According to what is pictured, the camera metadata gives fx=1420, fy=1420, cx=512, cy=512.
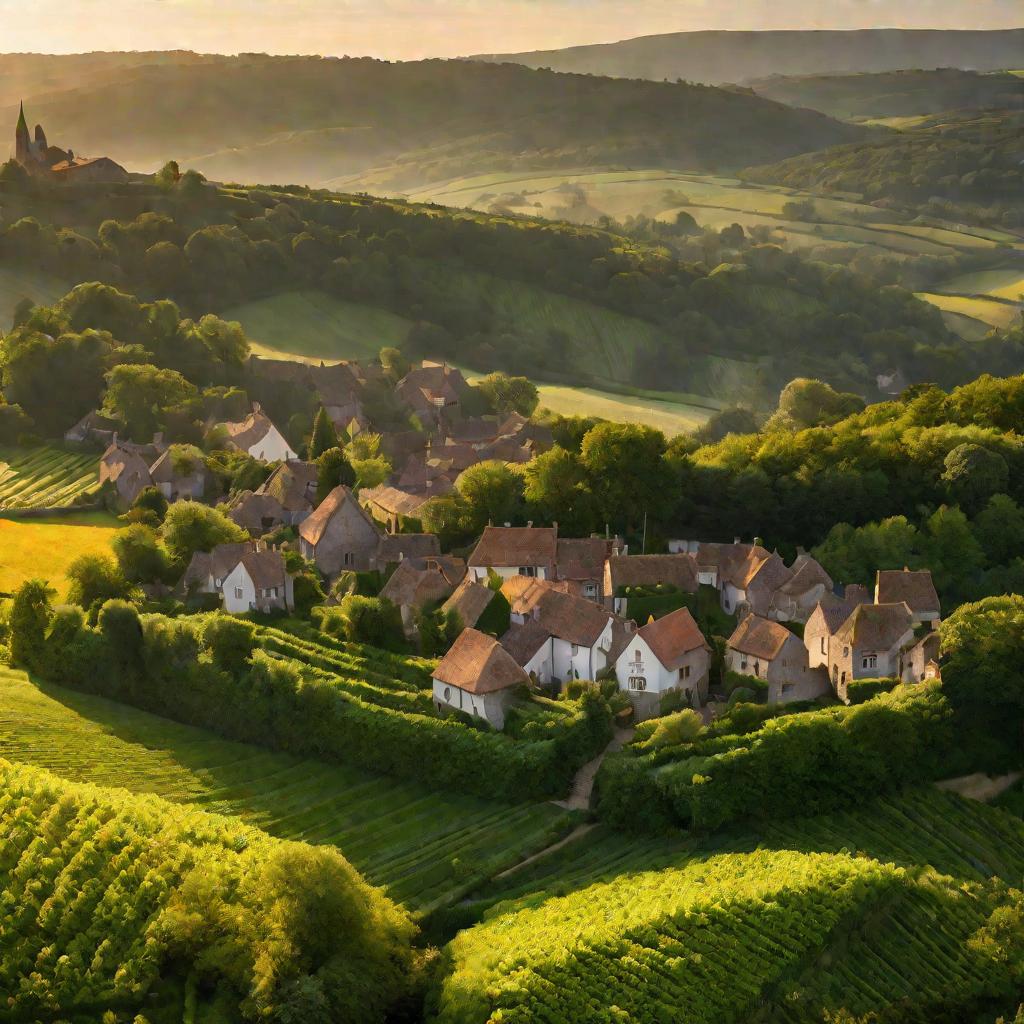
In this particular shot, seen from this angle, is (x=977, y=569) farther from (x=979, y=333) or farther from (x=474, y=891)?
(x=979, y=333)

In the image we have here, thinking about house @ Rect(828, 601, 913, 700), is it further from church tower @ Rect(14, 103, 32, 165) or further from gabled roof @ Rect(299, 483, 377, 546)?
church tower @ Rect(14, 103, 32, 165)

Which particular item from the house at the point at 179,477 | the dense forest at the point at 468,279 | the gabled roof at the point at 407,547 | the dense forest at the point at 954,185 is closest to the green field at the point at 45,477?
the house at the point at 179,477

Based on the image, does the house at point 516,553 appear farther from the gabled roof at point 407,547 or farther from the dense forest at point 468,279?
the dense forest at point 468,279

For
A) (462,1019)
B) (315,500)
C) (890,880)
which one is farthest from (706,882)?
(315,500)

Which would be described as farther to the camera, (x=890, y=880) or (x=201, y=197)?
(x=201, y=197)

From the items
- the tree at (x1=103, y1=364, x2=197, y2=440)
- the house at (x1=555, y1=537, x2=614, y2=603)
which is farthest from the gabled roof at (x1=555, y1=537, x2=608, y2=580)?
the tree at (x1=103, y1=364, x2=197, y2=440)

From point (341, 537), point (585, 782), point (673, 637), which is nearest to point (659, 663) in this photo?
point (673, 637)

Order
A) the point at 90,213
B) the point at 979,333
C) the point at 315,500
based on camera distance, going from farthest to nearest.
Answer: the point at 979,333, the point at 90,213, the point at 315,500
